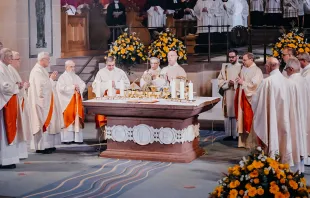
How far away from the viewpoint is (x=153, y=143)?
9.77 metres

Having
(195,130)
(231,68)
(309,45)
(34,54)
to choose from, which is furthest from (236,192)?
(34,54)

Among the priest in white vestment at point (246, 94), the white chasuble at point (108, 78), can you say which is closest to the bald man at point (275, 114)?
the priest in white vestment at point (246, 94)

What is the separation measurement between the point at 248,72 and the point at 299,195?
19.6 ft

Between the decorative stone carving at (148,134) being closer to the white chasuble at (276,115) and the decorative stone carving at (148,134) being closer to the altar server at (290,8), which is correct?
the white chasuble at (276,115)

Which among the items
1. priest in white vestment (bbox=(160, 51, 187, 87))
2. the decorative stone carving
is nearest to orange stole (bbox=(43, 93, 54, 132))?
the decorative stone carving

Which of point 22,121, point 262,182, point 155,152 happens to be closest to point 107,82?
point 155,152

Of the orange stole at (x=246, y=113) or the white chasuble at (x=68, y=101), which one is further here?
the white chasuble at (x=68, y=101)

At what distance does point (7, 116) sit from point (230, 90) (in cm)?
437

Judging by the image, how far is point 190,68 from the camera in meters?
14.0

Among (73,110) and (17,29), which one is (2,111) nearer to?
(73,110)

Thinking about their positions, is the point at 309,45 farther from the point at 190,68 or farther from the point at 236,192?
the point at 236,192

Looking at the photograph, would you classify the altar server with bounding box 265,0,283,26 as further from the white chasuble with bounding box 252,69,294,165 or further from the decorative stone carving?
the white chasuble with bounding box 252,69,294,165

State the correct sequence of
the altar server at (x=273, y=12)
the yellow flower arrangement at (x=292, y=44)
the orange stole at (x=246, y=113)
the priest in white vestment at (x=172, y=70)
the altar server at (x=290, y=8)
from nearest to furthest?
1. the orange stole at (x=246, y=113)
2. the priest in white vestment at (x=172, y=70)
3. the yellow flower arrangement at (x=292, y=44)
4. the altar server at (x=290, y=8)
5. the altar server at (x=273, y=12)

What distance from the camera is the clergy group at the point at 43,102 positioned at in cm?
917
